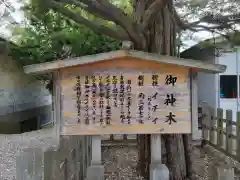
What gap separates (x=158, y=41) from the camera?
17.5 feet

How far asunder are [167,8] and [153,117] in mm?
2520

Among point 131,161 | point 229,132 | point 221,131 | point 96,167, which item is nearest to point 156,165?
point 96,167

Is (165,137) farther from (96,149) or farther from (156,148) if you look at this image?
(96,149)

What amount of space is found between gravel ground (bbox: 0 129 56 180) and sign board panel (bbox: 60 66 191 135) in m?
2.79

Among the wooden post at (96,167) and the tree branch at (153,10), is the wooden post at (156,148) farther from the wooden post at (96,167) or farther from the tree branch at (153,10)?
the tree branch at (153,10)

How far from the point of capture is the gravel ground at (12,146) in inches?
245

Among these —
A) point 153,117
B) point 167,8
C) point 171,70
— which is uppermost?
point 167,8

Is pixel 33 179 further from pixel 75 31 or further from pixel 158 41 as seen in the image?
pixel 75 31

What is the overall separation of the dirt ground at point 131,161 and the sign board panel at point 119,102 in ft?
6.73

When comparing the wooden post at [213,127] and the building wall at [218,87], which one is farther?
the building wall at [218,87]

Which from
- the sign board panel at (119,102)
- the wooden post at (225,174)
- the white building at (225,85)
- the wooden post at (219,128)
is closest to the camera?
the wooden post at (225,174)

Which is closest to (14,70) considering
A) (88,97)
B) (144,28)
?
(144,28)

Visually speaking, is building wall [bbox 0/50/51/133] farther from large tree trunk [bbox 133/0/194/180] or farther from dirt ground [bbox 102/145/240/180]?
large tree trunk [bbox 133/0/194/180]

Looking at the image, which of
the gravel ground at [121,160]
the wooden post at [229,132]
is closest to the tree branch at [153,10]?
the gravel ground at [121,160]
